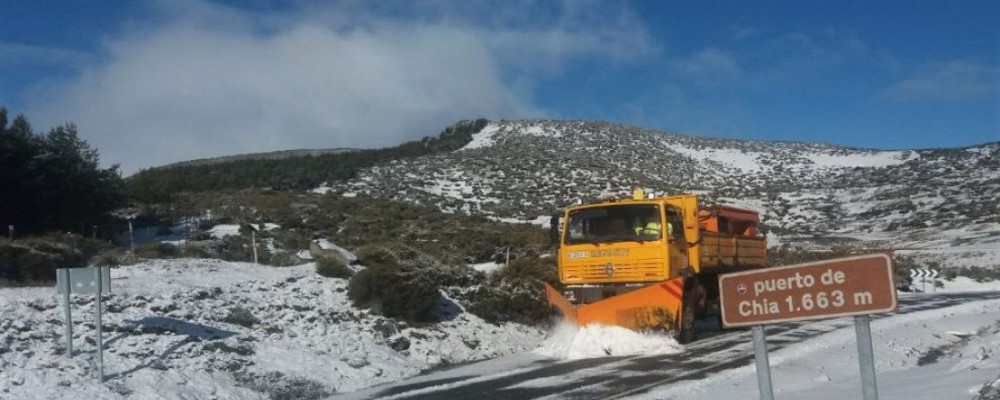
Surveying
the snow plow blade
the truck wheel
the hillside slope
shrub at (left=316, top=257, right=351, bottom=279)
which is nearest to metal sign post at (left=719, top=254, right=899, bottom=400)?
the snow plow blade

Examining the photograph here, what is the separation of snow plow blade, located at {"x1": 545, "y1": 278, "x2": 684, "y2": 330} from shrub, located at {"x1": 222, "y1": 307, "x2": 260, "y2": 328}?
5.89m

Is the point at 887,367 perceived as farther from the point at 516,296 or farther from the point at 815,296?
the point at 516,296

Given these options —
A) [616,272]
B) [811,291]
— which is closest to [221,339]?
[616,272]

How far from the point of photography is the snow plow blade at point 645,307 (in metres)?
14.3

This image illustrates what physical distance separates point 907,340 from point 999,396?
9.45 m

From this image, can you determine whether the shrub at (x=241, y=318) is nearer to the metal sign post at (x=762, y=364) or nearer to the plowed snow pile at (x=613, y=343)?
the plowed snow pile at (x=613, y=343)

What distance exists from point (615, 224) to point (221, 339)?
6993 mm

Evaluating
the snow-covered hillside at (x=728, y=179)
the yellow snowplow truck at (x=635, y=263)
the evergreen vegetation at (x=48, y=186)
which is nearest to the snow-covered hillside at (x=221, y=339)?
the yellow snowplow truck at (x=635, y=263)

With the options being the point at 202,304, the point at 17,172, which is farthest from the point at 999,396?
the point at 17,172

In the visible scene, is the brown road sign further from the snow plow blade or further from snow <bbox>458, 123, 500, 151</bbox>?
snow <bbox>458, 123, 500, 151</bbox>

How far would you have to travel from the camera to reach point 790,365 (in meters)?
12.3

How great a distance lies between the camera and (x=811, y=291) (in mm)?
4910

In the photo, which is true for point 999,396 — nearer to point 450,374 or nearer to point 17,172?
point 450,374

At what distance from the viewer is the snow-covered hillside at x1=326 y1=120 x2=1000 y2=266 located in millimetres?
55000
